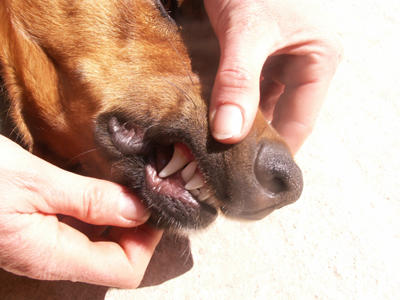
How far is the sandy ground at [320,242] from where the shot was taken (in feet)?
7.52

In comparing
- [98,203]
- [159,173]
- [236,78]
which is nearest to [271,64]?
[236,78]

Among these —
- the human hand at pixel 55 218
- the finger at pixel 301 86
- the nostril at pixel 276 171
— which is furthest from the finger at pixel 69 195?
the finger at pixel 301 86

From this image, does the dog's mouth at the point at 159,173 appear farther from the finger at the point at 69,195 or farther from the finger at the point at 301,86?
the finger at the point at 301,86

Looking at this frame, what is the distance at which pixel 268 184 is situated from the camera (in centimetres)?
170

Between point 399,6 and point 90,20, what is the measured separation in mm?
3850

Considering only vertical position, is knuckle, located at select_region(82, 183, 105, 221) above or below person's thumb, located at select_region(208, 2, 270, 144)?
below

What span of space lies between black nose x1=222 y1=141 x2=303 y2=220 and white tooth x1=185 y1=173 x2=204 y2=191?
177 mm

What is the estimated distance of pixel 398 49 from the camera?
3.75 meters

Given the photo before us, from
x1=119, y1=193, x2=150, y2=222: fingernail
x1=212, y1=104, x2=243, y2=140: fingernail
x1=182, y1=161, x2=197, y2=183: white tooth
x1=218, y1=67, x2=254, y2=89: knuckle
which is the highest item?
x1=218, y1=67, x2=254, y2=89: knuckle

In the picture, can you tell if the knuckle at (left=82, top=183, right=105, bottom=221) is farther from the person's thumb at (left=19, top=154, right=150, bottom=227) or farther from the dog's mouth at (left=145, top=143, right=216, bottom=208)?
the dog's mouth at (left=145, top=143, right=216, bottom=208)

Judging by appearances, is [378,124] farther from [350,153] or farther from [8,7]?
[8,7]

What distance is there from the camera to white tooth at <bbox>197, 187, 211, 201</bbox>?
178 cm

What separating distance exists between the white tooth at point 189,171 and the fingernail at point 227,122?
239 millimetres

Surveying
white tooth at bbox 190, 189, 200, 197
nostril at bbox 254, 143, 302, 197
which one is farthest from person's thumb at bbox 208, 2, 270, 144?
white tooth at bbox 190, 189, 200, 197
